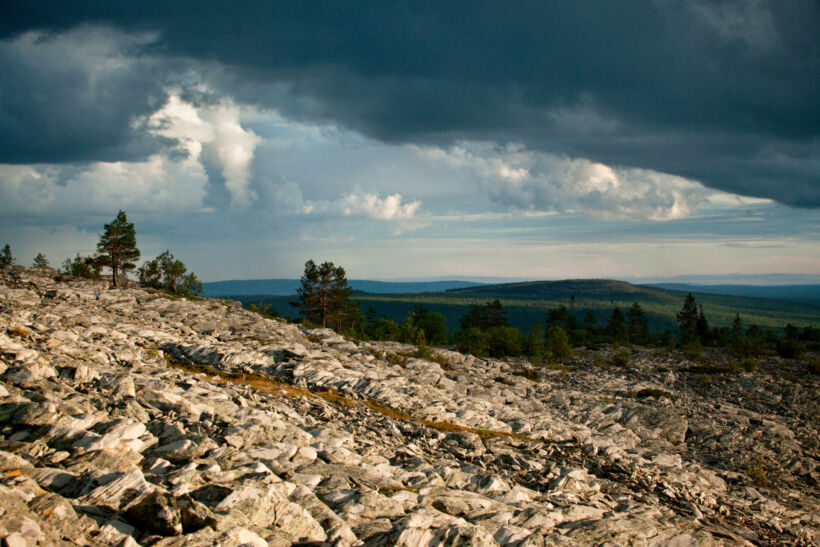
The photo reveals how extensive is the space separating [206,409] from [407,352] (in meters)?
51.9

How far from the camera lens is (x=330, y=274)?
10269 centimetres

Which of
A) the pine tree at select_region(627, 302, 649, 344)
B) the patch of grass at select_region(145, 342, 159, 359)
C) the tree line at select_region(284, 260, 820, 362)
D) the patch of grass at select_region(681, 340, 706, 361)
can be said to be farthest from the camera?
the pine tree at select_region(627, 302, 649, 344)

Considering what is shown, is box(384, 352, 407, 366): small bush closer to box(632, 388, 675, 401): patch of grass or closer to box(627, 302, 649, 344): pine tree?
box(632, 388, 675, 401): patch of grass

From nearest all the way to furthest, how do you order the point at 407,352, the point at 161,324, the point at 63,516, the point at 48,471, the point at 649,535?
the point at 63,516
the point at 48,471
the point at 649,535
the point at 161,324
the point at 407,352

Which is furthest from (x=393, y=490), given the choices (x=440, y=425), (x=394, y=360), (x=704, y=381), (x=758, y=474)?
(x=704, y=381)

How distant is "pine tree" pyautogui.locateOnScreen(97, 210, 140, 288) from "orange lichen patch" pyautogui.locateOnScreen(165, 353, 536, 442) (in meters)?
52.8

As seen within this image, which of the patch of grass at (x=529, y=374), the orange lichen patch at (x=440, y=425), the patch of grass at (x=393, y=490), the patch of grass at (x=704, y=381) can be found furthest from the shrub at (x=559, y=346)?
the patch of grass at (x=393, y=490)

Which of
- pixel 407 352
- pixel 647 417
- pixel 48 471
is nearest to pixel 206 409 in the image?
pixel 48 471

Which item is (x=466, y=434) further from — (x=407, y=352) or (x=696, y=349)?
(x=696, y=349)

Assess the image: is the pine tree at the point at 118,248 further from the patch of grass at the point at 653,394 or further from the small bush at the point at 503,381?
the patch of grass at the point at 653,394

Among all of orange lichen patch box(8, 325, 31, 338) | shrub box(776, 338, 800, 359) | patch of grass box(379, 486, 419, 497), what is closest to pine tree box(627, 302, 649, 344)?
shrub box(776, 338, 800, 359)

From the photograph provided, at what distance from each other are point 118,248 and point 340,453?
263 feet

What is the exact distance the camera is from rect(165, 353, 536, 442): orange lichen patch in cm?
3203

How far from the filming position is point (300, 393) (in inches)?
1314
